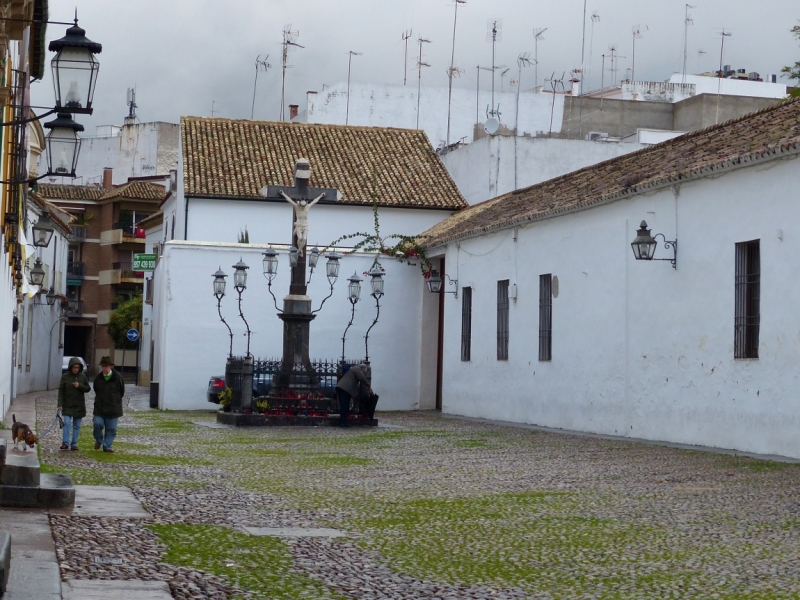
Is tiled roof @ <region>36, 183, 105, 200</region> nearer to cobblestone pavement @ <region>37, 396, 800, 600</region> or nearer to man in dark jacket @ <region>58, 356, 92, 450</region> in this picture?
cobblestone pavement @ <region>37, 396, 800, 600</region>

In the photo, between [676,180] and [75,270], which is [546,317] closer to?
[676,180]

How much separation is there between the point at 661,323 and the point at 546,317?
4722 millimetres

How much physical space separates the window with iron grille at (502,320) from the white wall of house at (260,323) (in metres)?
5.59

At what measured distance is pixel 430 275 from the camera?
96.4 feet

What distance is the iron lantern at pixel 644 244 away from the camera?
17.7 meters

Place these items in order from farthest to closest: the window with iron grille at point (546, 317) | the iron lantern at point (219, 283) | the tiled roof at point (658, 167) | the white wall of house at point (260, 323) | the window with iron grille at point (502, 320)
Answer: the white wall of house at point (260, 323)
the iron lantern at point (219, 283)
the window with iron grille at point (502, 320)
the window with iron grille at point (546, 317)
the tiled roof at point (658, 167)

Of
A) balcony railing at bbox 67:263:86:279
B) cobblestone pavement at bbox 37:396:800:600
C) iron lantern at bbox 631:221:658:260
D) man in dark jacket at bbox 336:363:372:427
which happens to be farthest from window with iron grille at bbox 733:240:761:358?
balcony railing at bbox 67:263:86:279

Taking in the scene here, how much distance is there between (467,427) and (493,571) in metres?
15.1

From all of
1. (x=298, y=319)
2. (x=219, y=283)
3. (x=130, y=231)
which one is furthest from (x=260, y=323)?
(x=130, y=231)

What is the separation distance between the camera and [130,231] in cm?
6431

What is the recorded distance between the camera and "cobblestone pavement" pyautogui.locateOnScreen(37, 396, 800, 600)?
6.99m

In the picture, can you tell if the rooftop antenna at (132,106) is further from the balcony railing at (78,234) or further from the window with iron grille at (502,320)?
the window with iron grille at (502,320)

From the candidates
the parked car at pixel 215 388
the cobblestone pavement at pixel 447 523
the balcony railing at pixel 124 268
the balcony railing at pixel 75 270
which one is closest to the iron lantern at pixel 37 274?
the parked car at pixel 215 388

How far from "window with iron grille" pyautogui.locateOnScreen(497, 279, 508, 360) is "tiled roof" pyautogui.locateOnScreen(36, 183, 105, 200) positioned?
42.0m
